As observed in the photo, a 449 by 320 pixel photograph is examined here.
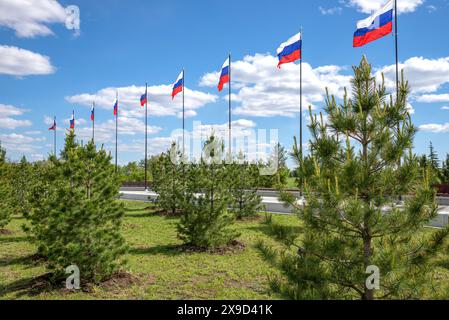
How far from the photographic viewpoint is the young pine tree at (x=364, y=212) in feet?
15.3

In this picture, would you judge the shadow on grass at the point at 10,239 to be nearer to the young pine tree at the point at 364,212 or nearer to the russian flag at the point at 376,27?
the young pine tree at the point at 364,212

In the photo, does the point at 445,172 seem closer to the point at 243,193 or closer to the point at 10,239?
the point at 243,193

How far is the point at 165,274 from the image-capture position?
9625 millimetres

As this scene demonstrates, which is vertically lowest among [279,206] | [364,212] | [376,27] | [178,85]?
[279,206]

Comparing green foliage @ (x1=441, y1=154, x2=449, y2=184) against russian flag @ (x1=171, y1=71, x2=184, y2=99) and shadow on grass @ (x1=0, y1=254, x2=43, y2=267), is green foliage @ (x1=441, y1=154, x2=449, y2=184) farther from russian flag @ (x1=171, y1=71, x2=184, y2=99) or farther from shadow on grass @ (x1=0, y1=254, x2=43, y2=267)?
shadow on grass @ (x1=0, y1=254, x2=43, y2=267)

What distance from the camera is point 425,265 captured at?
4.84 m

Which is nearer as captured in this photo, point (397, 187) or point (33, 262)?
point (397, 187)

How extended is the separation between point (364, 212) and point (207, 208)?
26.5ft

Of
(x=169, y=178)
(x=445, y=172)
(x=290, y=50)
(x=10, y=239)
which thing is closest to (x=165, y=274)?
(x=10, y=239)

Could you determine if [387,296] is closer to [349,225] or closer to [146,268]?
[349,225]

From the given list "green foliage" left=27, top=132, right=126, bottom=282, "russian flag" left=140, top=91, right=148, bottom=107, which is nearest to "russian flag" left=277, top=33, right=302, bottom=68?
"green foliage" left=27, top=132, right=126, bottom=282

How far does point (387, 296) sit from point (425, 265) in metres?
0.64
